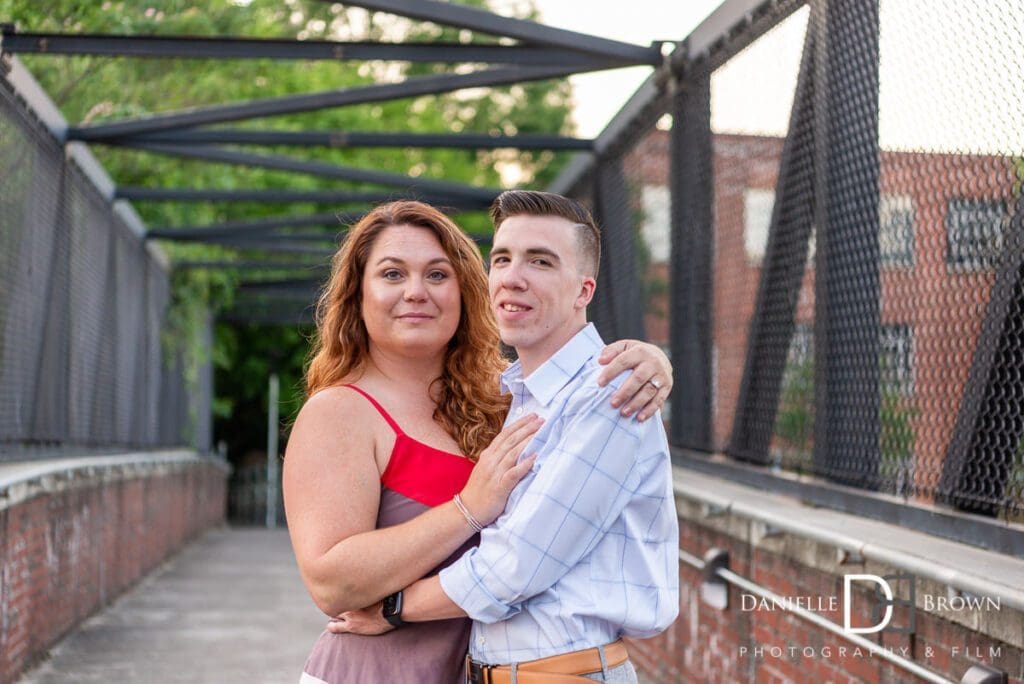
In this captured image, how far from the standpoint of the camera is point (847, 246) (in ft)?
19.0

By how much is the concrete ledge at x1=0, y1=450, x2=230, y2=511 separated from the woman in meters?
4.22

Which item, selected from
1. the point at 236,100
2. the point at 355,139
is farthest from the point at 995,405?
the point at 236,100

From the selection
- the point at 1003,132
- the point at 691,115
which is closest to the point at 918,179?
the point at 1003,132

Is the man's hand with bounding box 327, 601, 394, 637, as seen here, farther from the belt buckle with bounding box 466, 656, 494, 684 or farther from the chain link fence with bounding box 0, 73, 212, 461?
the chain link fence with bounding box 0, 73, 212, 461

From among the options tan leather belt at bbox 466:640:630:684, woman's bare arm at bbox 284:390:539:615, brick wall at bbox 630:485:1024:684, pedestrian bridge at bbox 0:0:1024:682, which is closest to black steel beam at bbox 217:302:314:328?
pedestrian bridge at bbox 0:0:1024:682

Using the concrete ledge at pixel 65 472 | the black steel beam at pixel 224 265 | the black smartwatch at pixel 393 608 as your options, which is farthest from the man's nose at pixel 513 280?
the black steel beam at pixel 224 265

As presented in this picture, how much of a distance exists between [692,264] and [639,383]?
571 cm

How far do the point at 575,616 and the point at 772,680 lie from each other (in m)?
3.06

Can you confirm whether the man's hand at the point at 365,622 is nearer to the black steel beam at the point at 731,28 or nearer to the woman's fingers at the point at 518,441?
the woman's fingers at the point at 518,441

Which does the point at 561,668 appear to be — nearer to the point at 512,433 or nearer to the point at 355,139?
the point at 512,433

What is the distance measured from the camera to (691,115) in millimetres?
8383

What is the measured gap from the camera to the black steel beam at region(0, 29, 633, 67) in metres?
8.96

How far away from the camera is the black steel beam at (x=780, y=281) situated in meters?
6.30

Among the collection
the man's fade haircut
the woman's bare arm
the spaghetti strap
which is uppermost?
the man's fade haircut
